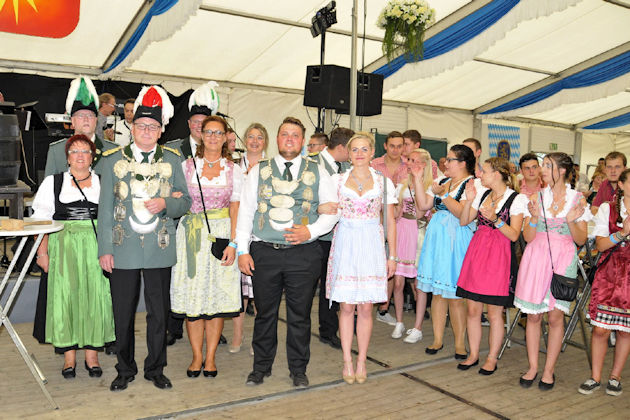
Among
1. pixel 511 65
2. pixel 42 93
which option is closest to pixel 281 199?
pixel 42 93

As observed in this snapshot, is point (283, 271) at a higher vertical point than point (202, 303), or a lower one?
higher

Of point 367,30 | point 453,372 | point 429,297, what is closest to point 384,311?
point 429,297

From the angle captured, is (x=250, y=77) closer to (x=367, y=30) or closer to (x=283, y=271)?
(x=367, y=30)

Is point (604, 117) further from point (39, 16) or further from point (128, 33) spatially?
point (39, 16)

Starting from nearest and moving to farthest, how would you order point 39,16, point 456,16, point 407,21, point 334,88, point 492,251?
point 492,251
point 39,16
point 407,21
point 334,88
point 456,16

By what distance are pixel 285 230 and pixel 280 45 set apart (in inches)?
236

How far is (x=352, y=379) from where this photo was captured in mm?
3439

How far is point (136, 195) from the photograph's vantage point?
3.07 metres

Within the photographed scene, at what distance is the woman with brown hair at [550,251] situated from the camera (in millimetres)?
3348

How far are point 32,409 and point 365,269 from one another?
201 centimetres

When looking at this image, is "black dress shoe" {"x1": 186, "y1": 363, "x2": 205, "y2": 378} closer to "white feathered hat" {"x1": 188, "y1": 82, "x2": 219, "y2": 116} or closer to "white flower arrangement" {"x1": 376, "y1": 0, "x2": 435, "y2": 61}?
"white feathered hat" {"x1": 188, "y1": 82, "x2": 219, "y2": 116}

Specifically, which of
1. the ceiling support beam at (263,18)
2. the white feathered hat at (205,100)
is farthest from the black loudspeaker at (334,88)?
the white feathered hat at (205,100)

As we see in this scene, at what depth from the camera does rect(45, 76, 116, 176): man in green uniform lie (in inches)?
133

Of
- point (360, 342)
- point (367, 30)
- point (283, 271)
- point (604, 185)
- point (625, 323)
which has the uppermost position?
point (367, 30)
